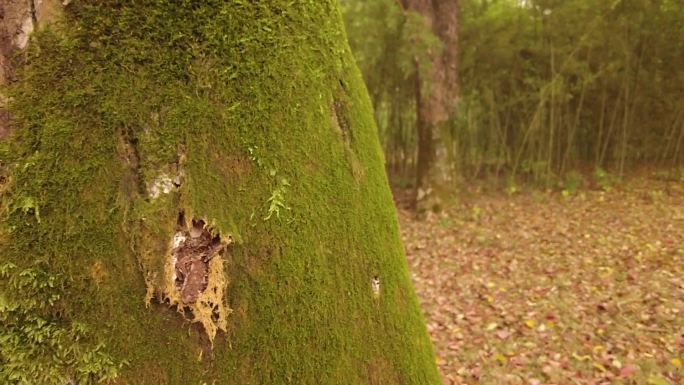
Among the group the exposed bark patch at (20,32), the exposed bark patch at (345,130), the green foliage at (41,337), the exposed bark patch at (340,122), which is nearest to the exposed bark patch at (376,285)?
the exposed bark patch at (345,130)

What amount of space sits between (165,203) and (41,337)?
1.39 ft

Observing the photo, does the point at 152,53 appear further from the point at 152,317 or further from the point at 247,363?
the point at 247,363

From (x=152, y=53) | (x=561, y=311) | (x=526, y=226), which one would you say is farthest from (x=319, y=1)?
(x=526, y=226)

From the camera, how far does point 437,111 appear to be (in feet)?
30.2

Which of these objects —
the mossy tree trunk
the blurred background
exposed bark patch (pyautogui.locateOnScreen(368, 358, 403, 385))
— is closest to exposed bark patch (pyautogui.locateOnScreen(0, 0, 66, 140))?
the mossy tree trunk

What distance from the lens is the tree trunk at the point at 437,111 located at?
30.1ft

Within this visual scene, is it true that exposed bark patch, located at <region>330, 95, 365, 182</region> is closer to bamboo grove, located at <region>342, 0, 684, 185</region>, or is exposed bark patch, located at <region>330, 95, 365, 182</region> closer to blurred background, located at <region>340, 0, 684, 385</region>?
blurred background, located at <region>340, 0, 684, 385</region>

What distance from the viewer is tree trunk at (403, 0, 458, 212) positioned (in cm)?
916

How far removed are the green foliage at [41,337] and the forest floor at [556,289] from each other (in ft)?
10.2

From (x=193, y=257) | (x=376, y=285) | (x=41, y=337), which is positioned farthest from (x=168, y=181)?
(x=376, y=285)

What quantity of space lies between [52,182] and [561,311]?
15.9 feet

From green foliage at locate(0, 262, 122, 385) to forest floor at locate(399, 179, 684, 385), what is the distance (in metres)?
3.10

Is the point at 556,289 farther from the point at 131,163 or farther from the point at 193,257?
the point at 131,163

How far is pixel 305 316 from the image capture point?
1209 millimetres
